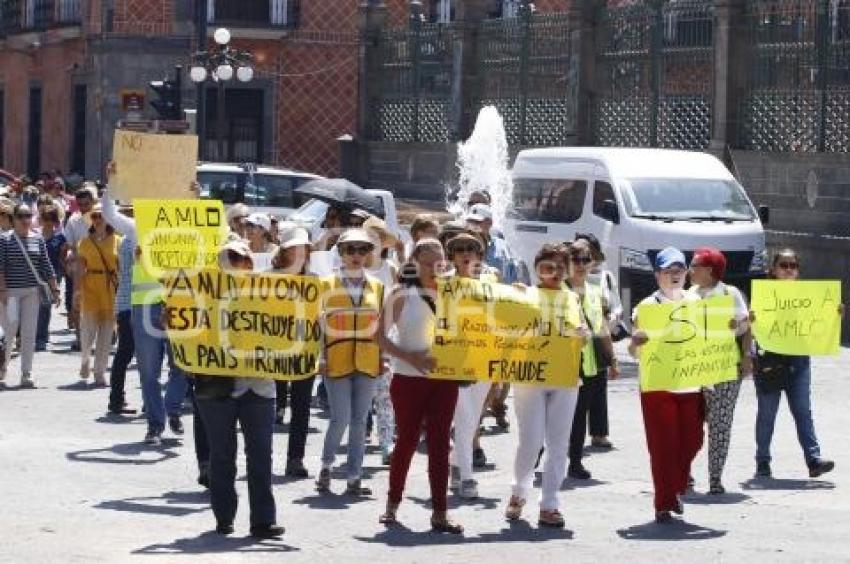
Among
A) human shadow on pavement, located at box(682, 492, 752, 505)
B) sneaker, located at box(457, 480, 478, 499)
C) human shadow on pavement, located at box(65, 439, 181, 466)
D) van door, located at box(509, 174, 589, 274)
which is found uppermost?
van door, located at box(509, 174, 589, 274)

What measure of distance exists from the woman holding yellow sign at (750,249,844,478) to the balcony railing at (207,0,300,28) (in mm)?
33609

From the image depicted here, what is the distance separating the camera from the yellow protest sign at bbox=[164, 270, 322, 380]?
12.2 m

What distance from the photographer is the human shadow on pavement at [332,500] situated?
13203 mm

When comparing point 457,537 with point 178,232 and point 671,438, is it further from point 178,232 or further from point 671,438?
point 178,232

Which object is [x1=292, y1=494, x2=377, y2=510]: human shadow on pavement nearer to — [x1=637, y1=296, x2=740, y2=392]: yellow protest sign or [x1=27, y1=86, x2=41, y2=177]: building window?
[x1=637, y1=296, x2=740, y2=392]: yellow protest sign

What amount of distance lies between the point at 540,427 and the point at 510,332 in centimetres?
57

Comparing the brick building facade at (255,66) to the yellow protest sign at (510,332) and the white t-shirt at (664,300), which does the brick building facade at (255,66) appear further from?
the yellow protest sign at (510,332)

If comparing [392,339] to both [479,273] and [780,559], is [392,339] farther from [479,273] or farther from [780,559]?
[780,559]

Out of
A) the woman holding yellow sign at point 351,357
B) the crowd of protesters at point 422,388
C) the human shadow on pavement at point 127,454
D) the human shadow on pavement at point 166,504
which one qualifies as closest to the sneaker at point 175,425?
the crowd of protesters at point 422,388

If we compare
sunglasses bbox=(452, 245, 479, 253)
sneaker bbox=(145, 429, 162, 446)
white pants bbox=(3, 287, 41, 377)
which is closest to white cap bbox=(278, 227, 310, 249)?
sunglasses bbox=(452, 245, 479, 253)

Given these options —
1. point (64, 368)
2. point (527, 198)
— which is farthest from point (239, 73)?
point (64, 368)

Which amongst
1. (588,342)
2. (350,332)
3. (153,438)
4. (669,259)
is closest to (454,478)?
(350,332)

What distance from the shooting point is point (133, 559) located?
36.4ft

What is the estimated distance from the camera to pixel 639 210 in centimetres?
2456
